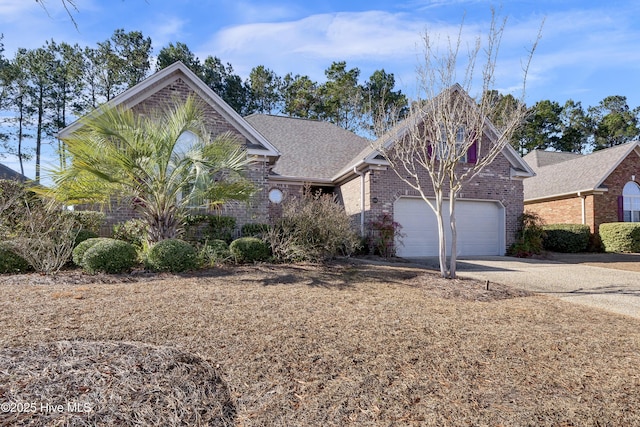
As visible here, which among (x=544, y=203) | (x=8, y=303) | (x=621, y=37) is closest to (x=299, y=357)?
(x=8, y=303)

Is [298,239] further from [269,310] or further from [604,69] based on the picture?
[604,69]

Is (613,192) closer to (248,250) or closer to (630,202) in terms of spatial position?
(630,202)

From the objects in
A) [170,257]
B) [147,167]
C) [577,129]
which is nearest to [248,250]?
[170,257]

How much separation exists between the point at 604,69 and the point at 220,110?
12422mm

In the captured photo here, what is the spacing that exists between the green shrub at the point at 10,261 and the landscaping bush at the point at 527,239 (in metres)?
15.4

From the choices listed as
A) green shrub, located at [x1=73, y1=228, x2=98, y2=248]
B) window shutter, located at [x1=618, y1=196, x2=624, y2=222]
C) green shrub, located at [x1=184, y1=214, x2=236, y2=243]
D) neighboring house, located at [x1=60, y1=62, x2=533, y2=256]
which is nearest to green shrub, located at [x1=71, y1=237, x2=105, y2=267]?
green shrub, located at [x1=73, y1=228, x2=98, y2=248]

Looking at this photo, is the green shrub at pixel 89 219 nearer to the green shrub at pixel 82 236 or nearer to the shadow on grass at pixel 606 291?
the green shrub at pixel 82 236

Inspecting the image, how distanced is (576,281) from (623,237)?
10.4 metres

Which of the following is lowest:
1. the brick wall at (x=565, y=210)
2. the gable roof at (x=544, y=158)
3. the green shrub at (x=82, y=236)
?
the green shrub at (x=82, y=236)

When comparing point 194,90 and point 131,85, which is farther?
point 131,85

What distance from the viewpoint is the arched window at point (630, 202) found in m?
17.2

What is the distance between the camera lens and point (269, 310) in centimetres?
468

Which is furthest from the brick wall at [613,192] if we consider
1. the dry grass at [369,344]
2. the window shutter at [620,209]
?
the dry grass at [369,344]

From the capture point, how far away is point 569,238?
1608 cm
